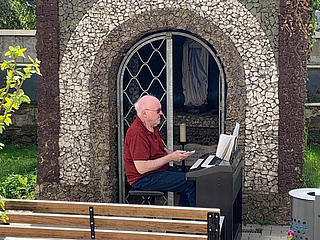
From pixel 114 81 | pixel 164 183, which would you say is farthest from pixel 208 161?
pixel 114 81

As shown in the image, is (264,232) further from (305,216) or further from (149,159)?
(149,159)

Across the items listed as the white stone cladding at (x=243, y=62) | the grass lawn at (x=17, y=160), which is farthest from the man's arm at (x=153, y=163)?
the grass lawn at (x=17, y=160)

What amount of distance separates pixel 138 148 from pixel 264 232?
6.76ft

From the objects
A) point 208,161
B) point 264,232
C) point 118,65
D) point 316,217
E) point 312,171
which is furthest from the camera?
point 312,171

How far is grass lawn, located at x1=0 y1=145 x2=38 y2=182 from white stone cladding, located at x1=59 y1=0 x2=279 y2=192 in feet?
11.9

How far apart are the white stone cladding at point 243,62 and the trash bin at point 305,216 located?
137 centimetres

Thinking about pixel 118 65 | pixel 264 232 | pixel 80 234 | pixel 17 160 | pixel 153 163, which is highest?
pixel 118 65

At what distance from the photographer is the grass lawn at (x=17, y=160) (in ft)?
39.1

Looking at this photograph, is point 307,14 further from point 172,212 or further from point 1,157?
point 1,157

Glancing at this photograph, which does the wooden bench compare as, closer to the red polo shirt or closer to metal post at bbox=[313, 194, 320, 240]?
the red polo shirt

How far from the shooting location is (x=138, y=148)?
6488 millimetres

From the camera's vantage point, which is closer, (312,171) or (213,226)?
(213,226)

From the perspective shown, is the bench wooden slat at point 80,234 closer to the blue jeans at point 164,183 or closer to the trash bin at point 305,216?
the blue jeans at point 164,183

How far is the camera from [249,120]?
7668 mm
